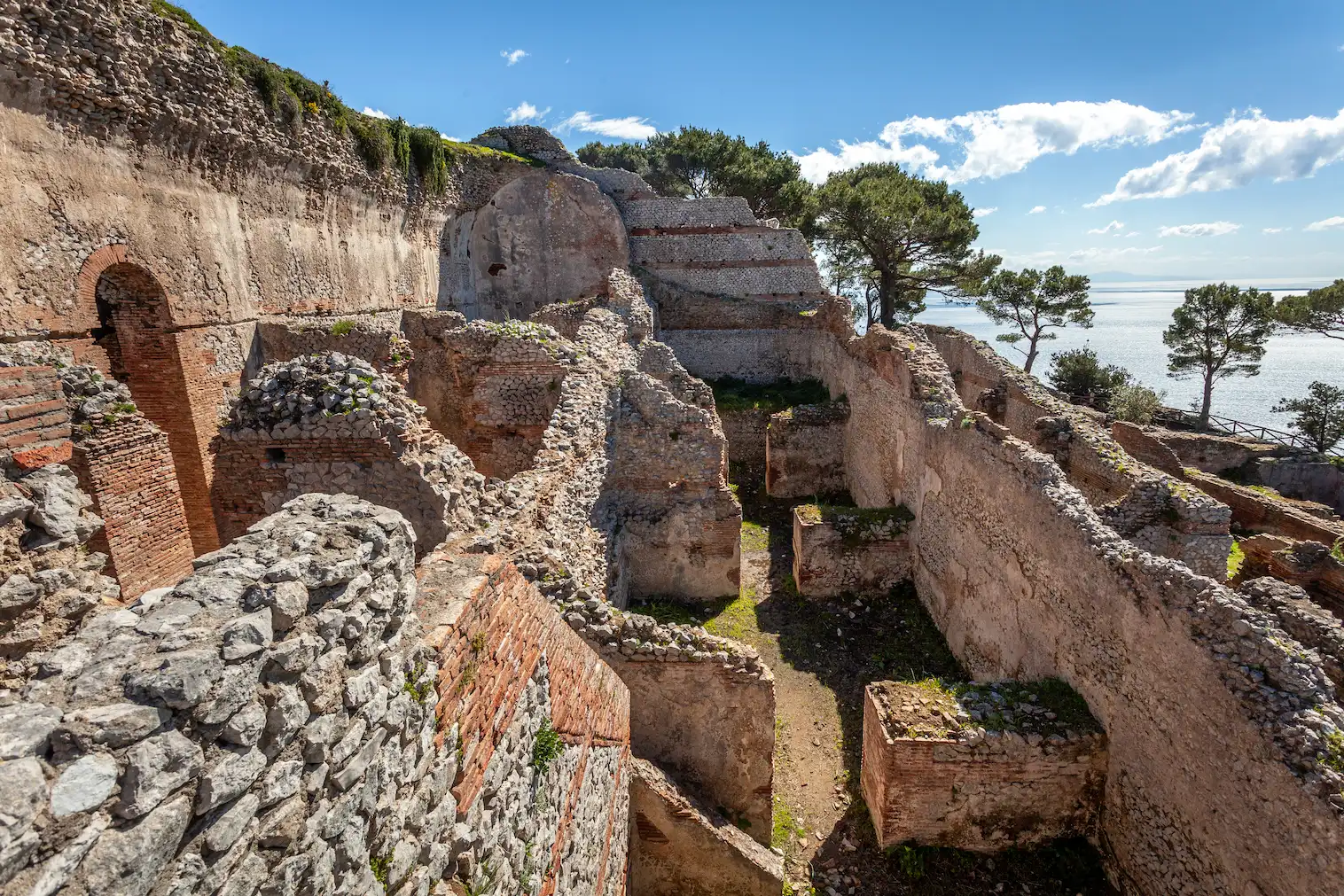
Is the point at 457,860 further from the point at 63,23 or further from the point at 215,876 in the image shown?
the point at 63,23

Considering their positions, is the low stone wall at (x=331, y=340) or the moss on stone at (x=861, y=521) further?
the moss on stone at (x=861, y=521)

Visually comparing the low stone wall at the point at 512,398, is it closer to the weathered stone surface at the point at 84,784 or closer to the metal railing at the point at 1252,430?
the weathered stone surface at the point at 84,784

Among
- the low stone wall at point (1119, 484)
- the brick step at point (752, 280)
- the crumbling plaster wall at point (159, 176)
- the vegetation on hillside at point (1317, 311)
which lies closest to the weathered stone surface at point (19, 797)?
Result: the crumbling plaster wall at point (159, 176)

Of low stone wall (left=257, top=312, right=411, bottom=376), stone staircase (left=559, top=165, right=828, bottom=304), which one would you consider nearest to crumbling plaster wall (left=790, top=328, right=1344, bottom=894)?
low stone wall (left=257, top=312, right=411, bottom=376)

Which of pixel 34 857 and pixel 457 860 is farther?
pixel 457 860

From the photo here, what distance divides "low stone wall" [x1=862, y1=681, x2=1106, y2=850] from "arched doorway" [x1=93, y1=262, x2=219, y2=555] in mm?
9717

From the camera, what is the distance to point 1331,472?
58.9 ft

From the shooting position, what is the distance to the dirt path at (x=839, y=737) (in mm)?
6230

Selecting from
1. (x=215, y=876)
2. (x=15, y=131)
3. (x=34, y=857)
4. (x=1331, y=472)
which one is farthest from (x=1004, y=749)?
(x=1331, y=472)

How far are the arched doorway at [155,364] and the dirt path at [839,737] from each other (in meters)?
8.29

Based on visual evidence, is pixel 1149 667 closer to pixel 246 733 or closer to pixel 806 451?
pixel 246 733

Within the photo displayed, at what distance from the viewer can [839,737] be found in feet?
25.7

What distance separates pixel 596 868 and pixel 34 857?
351cm

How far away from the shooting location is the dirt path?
6.23 m
